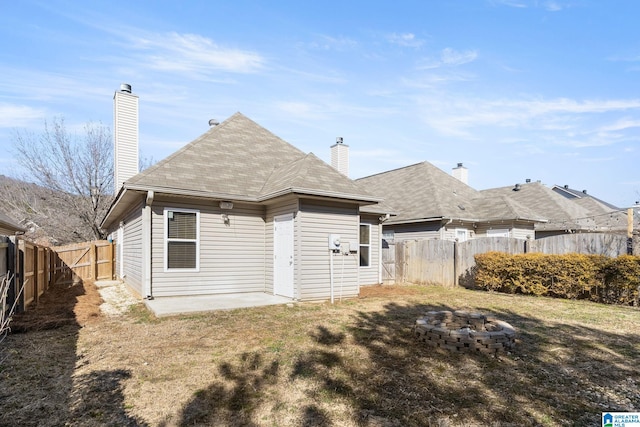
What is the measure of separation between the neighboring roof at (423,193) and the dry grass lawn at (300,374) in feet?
31.6

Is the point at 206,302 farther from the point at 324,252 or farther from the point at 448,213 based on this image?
the point at 448,213

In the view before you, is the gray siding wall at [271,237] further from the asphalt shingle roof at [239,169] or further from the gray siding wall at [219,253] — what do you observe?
the asphalt shingle roof at [239,169]

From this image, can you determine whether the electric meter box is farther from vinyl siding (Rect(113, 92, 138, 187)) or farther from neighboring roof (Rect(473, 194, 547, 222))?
neighboring roof (Rect(473, 194, 547, 222))

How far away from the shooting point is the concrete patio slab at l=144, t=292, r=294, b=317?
7695 mm

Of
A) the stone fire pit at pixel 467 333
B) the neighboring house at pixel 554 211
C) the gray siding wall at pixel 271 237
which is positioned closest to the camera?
the stone fire pit at pixel 467 333

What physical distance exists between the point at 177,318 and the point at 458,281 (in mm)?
10048

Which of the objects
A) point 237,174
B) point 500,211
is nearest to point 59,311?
point 237,174

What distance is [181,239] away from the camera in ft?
30.5

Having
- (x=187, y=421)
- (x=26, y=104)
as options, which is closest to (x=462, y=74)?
(x=187, y=421)

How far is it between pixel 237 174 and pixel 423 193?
36.2 feet

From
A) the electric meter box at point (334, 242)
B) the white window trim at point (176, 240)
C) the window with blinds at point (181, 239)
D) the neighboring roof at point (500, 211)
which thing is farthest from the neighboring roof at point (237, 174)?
the neighboring roof at point (500, 211)

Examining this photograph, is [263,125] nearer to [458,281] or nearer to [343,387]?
[458,281]

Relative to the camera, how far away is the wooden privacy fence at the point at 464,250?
11.0 m

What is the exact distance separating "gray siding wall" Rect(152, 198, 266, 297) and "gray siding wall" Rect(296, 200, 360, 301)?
189 cm
